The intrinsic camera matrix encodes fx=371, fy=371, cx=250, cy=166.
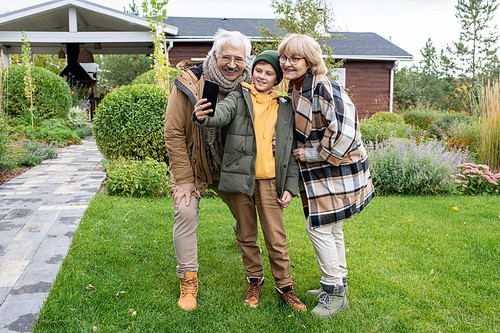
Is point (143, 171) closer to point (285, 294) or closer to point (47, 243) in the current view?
point (47, 243)

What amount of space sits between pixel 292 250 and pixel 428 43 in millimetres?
30552

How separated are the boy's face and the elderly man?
136 millimetres

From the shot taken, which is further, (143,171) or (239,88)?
(143,171)

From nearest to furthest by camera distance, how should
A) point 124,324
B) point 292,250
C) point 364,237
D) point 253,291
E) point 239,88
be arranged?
1. point 124,324
2. point 239,88
3. point 253,291
4. point 292,250
5. point 364,237

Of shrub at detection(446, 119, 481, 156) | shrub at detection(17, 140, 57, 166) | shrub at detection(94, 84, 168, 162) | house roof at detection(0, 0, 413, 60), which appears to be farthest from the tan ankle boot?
house roof at detection(0, 0, 413, 60)

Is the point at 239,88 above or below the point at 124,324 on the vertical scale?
above

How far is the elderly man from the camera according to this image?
2.35 metres

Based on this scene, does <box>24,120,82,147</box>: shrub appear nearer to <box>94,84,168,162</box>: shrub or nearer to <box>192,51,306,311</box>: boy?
<box>94,84,168,162</box>: shrub

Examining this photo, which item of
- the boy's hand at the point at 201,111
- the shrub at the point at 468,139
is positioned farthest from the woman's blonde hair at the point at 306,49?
the shrub at the point at 468,139

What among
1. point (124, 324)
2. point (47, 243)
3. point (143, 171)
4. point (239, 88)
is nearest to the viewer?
point (124, 324)

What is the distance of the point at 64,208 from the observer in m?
4.21

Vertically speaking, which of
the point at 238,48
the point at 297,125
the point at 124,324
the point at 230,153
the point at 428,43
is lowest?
the point at 124,324

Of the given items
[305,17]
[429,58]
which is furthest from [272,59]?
[429,58]

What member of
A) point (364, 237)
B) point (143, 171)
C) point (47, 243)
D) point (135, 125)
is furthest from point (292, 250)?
point (135, 125)
